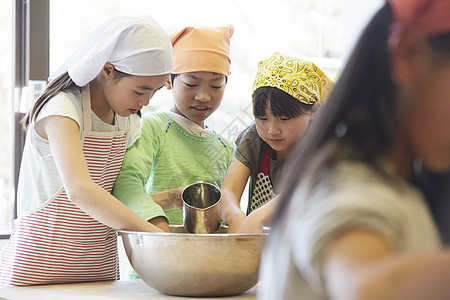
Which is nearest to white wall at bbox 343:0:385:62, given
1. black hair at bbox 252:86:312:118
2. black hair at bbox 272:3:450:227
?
black hair at bbox 252:86:312:118

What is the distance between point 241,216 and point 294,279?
93cm

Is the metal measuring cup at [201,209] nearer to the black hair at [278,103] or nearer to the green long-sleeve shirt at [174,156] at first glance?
the green long-sleeve shirt at [174,156]

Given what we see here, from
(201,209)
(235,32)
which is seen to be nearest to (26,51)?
(235,32)

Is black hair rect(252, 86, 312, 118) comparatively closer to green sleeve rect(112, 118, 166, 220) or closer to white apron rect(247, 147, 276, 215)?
white apron rect(247, 147, 276, 215)

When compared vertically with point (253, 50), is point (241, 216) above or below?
below

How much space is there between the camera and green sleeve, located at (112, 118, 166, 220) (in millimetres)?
1254

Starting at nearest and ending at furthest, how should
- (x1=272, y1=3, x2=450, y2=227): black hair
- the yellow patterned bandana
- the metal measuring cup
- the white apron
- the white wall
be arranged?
1. (x1=272, y1=3, x2=450, y2=227): black hair
2. the metal measuring cup
3. the yellow patterned bandana
4. the white apron
5. the white wall

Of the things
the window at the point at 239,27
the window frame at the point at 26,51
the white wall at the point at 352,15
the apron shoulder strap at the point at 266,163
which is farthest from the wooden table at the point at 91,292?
the white wall at the point at 352,15

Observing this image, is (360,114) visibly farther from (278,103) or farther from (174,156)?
(174,156)

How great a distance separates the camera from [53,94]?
124 cm

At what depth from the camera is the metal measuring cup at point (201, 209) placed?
1218mm

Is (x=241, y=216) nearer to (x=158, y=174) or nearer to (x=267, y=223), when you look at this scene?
(x=267, y=223)

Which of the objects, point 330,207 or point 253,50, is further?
point 253,50

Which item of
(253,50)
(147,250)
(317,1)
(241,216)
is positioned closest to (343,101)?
(147,250)
